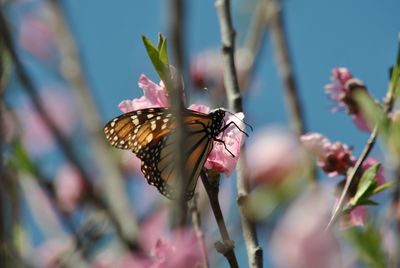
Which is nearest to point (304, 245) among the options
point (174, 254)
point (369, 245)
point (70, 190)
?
point (369, 245)

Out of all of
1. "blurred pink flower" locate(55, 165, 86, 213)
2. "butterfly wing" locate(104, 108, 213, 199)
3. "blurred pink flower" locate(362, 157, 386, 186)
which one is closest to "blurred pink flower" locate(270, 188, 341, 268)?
"butterfly wing" locate(104, 108, 213, 199)

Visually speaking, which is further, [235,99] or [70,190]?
[70,190]

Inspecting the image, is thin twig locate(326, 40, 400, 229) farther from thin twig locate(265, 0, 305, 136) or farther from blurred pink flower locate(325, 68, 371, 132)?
thin twig locate(265, 0, 305, 136)

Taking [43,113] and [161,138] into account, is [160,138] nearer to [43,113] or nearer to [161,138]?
[161,138]

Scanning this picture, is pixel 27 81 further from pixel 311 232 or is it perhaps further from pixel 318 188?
pixel 311 232

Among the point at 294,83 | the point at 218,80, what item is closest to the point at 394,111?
the point at 294,83

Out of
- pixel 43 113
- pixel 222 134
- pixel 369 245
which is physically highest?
pixel 43 113

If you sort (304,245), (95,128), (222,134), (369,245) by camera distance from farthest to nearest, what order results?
(95,128) → (222,134) → (369,245) → (304,245)
